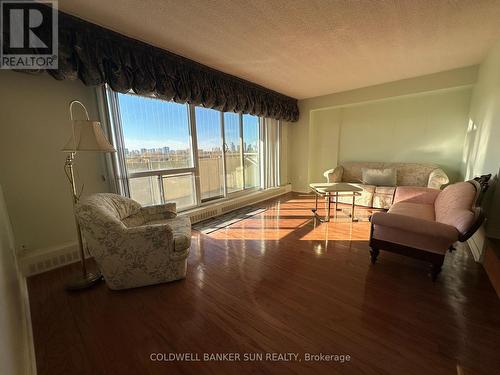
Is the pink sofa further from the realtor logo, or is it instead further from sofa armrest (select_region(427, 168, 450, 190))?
the realtor logo

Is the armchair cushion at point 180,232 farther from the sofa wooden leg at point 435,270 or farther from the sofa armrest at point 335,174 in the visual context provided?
the sofa armrest at point 335,174

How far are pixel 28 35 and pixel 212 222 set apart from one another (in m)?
2.80

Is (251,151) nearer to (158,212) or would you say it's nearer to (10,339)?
(158,212)

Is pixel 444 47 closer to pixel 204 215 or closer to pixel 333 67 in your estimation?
pixel 333 67

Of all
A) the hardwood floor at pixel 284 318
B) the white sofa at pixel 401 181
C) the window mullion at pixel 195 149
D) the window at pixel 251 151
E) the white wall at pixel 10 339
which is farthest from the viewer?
the window at pixel 251 151

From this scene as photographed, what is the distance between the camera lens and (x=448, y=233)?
1.68 m

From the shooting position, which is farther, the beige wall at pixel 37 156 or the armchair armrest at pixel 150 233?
the beige wall at pixel 37 156

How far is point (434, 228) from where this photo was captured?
1728 mm

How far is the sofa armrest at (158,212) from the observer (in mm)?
2426

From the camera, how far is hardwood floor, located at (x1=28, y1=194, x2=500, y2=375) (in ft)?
4.01

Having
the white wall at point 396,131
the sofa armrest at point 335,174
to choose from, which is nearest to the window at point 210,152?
the sofa armrest at point 335,174

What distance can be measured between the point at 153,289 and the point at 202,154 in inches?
91.0

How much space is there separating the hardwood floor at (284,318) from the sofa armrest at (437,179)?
1.71 metres

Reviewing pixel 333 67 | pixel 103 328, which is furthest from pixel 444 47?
pixel 103 328
